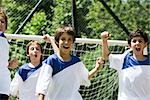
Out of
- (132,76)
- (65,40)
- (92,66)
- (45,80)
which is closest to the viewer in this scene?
(45,80)

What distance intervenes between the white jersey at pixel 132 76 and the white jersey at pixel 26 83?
68cm

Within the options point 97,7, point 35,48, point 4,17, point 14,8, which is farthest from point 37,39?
point 97,7

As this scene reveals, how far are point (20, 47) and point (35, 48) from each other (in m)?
1.45

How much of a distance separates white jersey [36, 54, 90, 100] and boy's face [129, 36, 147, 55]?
1.54ft

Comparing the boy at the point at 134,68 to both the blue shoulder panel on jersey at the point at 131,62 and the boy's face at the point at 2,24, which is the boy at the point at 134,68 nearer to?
the blue shoulder panel on jersey at the point at 131,62

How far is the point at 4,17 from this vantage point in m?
4.16

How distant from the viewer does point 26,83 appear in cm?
452

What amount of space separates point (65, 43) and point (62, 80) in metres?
0.27

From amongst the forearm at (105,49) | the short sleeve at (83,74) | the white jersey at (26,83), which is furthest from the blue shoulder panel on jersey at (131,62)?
the white jersey at (26,83)

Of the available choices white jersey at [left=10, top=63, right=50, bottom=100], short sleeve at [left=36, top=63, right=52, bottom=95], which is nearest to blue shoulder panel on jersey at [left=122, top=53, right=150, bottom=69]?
short sleeve at [left=36, top=63, right=52, bottom=95]

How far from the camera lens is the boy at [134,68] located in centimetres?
410

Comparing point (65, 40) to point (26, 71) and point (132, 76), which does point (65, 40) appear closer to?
point (132, 76)

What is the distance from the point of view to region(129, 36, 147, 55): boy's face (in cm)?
415

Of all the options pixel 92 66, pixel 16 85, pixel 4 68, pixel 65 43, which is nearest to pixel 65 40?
pixel 65 43
